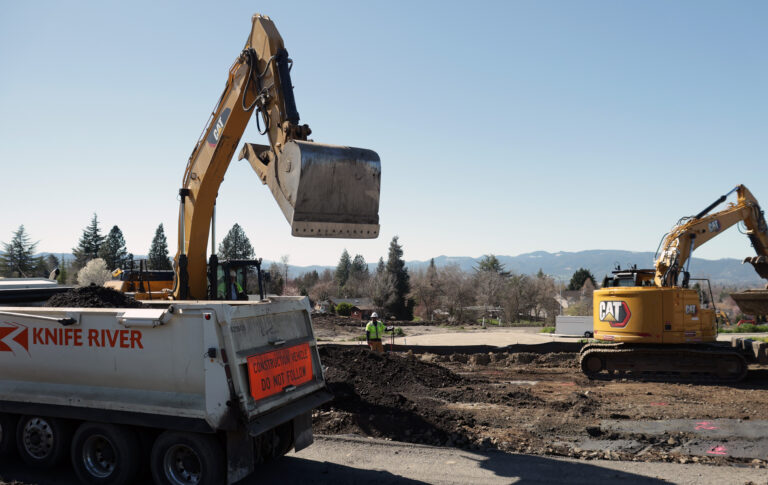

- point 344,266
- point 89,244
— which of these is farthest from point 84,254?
point 344,266

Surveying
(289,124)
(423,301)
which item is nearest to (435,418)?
(289,124)

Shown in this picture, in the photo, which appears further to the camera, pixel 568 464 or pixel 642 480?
pixel 568 464

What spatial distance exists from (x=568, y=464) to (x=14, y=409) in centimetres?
691

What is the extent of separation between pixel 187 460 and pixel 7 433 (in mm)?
2707

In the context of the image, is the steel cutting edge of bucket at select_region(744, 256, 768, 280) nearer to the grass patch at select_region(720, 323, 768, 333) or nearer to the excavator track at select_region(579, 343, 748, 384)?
the excavator track at select_region(579, 343, 748, 384)

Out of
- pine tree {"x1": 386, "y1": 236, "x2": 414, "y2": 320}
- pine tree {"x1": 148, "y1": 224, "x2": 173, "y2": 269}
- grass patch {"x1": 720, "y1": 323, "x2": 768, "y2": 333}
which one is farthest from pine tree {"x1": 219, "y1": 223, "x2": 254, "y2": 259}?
grass patch {"x1": 720, "y1": 323, "x2": 768, "y2": 333}

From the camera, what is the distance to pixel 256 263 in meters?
12.2

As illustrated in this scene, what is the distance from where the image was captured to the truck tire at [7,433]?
7133mm

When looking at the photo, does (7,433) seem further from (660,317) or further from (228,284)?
(660,317)

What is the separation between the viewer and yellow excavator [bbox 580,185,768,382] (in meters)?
14.7

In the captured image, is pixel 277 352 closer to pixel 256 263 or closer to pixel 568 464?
pixel 568 464

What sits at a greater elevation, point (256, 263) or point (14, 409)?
point (256, 263)

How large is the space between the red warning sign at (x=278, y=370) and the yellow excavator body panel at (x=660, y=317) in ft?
34.3

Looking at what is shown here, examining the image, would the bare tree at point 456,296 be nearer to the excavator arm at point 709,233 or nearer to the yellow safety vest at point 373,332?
the yellow safety vest at point 373,332
